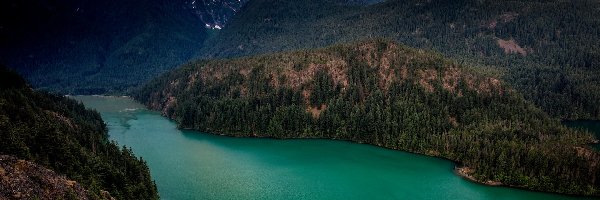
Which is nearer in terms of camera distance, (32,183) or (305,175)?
(32,183)

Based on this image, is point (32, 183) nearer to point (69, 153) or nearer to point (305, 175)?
point (69, 153)

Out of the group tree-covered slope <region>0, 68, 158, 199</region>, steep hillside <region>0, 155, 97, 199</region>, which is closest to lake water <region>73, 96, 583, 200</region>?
tree-covered slope <region>0, 68, 158, 199</region>

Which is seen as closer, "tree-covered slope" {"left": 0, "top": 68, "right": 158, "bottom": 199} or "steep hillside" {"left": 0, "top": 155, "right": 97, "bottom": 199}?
"steep hillside" {"left": 0, "top": 155, "right": 97, "bottom": 199}

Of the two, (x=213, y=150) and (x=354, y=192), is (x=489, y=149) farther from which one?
(x=213, y=150)

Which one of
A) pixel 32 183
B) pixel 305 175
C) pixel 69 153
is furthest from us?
pixel 305 175

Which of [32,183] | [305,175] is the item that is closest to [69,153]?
[32,183]

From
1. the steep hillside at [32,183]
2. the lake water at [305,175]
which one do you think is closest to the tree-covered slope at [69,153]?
the steep hillside at [32,183]

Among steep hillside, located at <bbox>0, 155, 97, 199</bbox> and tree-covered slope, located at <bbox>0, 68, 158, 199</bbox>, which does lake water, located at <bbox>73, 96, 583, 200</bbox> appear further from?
steep hillside, located at <bbox>0, 155, 97, 199</bbox>

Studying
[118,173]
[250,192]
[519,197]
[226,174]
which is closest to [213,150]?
[226,174]
